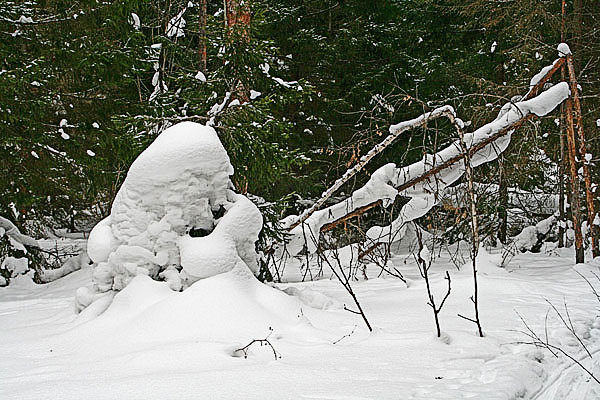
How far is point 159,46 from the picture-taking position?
8.90 m

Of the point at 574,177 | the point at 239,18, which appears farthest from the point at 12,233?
the point at 574,177

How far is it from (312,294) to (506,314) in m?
1.88

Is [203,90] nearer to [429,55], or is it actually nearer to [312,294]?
[312,294]

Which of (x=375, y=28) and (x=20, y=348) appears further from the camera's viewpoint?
(x=375, y=28)

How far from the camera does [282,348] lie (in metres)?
3.73

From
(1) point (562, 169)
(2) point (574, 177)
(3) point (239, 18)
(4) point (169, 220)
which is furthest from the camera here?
(1) point (562, 169)

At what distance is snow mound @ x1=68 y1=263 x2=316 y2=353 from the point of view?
154 inches

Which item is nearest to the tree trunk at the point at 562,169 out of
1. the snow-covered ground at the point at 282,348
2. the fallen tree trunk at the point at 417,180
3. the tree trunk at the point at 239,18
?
the fallen tree trunk at the point at 417,180

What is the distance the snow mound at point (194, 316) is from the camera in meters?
3.90

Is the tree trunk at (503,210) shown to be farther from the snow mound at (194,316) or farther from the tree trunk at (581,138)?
the snow mound at (194,316)

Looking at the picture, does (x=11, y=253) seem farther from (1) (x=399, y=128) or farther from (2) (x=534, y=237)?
(2) (x=534, y=237)

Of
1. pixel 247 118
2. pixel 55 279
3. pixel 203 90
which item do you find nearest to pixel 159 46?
pixel 203 90

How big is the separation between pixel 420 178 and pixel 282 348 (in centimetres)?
405

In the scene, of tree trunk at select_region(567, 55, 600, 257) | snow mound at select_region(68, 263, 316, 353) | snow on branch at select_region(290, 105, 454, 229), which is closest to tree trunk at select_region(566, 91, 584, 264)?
tree trunk at select_region(567, 55, 600, 257)
